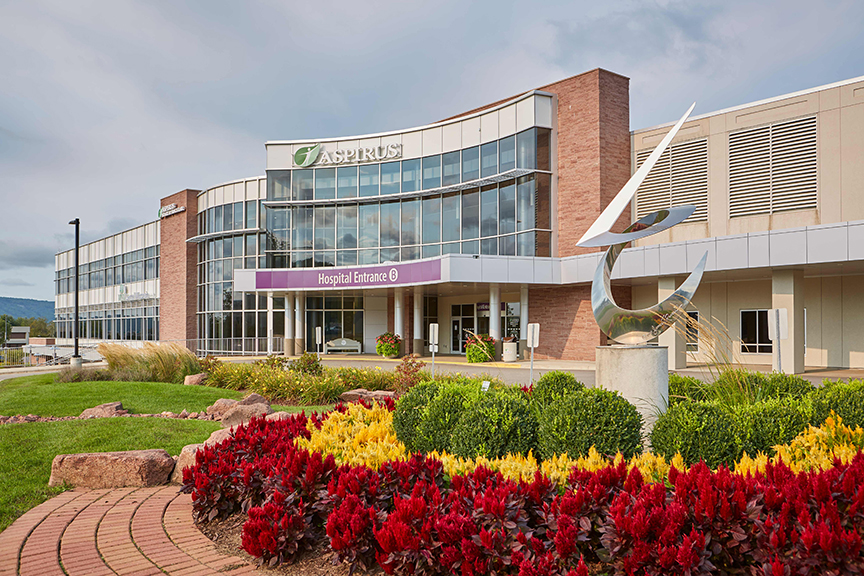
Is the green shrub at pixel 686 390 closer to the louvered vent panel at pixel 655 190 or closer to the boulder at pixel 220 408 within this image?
the boulder at pixel 220 408

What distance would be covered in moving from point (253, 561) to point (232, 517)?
3.09ft

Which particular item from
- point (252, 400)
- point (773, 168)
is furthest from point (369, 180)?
point (252, 400)

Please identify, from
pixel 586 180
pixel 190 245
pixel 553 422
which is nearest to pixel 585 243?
pixel 553 422

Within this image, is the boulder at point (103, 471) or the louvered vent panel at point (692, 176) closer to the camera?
the boulder at point (103, 471)

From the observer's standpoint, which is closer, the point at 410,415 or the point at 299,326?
the point at 410,415

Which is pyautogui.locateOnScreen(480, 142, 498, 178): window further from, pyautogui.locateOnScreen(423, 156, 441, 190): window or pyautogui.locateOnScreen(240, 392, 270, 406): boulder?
pyautogui.locateOnScreen(240, 392, 270, 406): boulder

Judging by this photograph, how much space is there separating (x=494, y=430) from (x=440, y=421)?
65cm

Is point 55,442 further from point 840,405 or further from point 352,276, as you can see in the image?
point 352,276

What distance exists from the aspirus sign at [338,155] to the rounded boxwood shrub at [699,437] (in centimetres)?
2930

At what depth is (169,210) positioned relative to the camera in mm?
46000

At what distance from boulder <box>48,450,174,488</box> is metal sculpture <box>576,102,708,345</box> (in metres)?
5.63

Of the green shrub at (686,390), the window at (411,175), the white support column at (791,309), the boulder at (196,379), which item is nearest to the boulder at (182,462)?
the green shrub at (686,390)

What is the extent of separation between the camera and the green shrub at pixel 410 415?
625 cm

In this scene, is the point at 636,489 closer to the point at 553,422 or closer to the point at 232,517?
the point at 553,422
